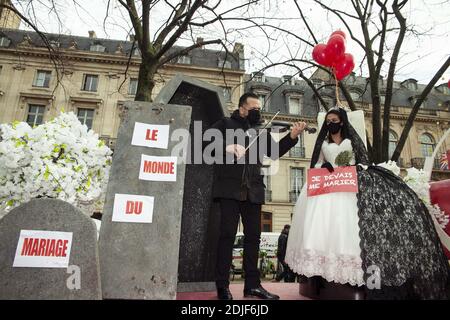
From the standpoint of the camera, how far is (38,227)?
2105 mm

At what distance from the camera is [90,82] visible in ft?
79.2

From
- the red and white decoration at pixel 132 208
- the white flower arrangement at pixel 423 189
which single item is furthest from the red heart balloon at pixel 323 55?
the red and white decoration at pixel 132 208

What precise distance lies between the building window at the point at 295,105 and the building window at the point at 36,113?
65.3 ft

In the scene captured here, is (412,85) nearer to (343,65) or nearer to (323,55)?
(343,65)

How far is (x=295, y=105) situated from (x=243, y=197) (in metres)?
25.3

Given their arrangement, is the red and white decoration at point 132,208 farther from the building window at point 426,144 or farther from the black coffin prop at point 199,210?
the building window at point 426,144

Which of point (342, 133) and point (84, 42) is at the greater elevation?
point (84, 42)

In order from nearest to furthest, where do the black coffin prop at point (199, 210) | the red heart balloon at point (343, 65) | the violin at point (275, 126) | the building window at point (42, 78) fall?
the violin at point (275, 126) → the black coffin prop at point (199, 210) → the red heart balloon at point (343, 65) → the building window at point (42, 78)

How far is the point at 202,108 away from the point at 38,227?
2.31 metres

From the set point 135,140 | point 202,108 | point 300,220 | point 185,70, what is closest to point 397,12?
point 202,108

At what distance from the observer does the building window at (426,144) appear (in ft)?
87.2

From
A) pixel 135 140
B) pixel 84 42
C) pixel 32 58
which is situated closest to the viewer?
pixel 135 140
